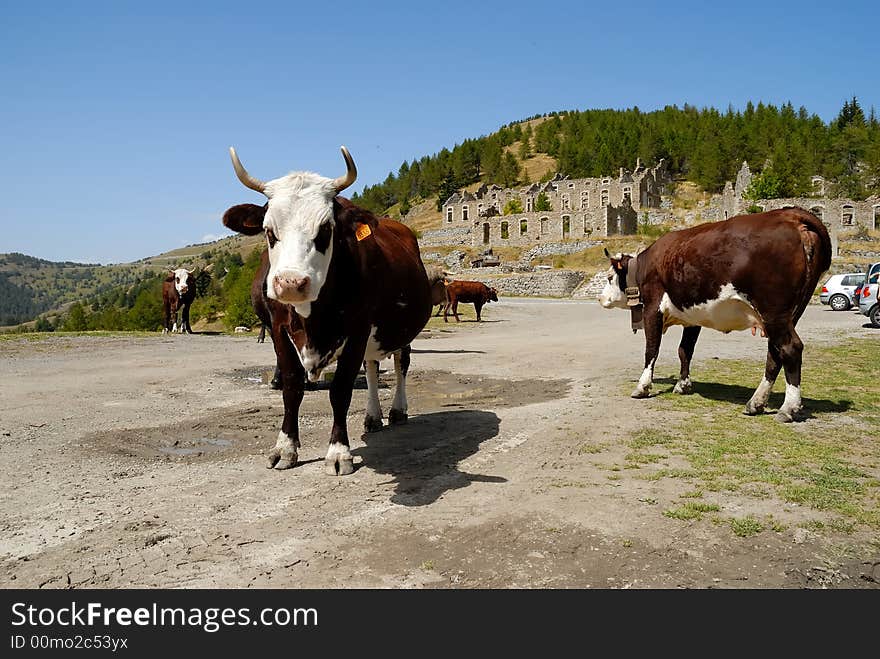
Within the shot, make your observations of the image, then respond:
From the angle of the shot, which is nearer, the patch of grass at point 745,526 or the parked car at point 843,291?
the patch of grass at point 745,526

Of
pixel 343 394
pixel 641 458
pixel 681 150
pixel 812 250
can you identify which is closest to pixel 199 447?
pixel 343 394

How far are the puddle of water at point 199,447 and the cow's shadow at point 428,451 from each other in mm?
1468

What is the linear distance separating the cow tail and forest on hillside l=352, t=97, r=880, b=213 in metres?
88.3

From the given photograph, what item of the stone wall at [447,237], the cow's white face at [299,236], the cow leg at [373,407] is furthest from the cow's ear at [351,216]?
the stone wall at [447,237]

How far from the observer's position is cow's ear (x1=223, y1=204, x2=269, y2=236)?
18.5ft

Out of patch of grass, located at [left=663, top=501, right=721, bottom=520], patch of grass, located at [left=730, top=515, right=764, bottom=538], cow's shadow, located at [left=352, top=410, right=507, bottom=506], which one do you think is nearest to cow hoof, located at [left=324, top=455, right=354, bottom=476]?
cow's shadow, located at [left=352, top=410, right=507, bottom=506]

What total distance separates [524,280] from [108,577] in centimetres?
5540

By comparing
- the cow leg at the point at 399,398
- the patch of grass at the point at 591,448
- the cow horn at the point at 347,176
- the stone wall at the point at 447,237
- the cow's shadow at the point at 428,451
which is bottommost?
the patch of grass at the point at 591,448

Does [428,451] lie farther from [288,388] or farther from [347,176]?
[347,176]

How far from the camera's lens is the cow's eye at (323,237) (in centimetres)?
512

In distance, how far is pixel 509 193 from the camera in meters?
111

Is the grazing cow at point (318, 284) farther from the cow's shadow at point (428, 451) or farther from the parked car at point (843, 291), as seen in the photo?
the parked car at point (843, 291)

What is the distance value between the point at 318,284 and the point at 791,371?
570 centimetres

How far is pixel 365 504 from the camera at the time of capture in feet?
15.8
